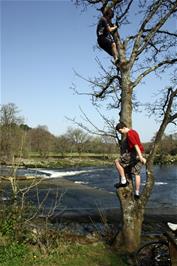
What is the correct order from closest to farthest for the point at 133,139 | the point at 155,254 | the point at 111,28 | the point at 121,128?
the point at 155,254 < the point at 133,139 < the point at 121,128 < the point at 111,28

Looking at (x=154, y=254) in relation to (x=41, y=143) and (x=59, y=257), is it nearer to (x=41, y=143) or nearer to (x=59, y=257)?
(x=59, y=257)

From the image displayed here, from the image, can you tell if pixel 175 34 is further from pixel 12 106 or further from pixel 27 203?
pixel 12 106

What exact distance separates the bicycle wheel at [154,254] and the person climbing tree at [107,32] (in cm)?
488

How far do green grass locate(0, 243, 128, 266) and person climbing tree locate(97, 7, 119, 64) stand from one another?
488 centimetres

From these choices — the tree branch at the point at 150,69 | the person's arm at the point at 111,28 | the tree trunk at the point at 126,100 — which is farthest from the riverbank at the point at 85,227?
the person's arm at the point at 111,28

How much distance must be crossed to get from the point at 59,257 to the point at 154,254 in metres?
2.02

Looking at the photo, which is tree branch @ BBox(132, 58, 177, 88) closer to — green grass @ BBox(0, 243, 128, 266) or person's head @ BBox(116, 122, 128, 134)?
person's head @ BBox(116, 122, 128, 134)

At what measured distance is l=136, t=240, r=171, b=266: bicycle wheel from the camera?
261 inches

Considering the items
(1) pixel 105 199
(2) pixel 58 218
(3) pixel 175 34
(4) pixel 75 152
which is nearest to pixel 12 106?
(4) pixel 75 152

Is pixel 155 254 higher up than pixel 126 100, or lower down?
lower down

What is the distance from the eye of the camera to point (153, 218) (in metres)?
16.6

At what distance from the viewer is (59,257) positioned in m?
7.41

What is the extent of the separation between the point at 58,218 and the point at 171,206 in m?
7.79

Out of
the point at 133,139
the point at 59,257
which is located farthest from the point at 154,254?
the point at 133,139
